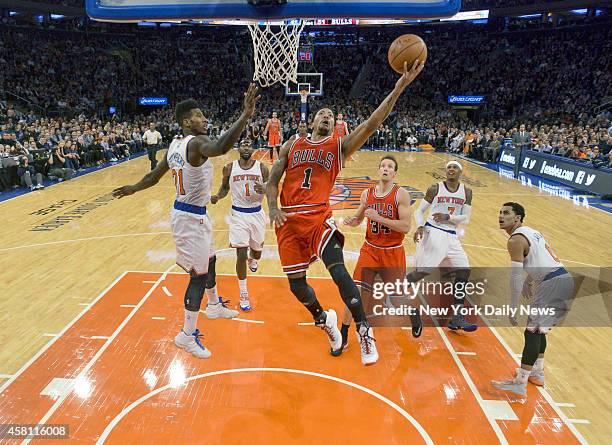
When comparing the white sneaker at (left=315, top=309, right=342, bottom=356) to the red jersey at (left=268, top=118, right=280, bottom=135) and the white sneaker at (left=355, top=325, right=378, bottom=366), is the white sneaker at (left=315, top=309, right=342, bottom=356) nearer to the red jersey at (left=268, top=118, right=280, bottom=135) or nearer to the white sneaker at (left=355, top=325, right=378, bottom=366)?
the white sneaker at (left=355, top=325, right=378, bottom=366)

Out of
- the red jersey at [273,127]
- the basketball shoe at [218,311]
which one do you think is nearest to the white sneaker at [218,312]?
the basketball shoe at [218,311]

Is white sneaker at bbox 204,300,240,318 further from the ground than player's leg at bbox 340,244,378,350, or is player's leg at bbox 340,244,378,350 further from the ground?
player's leg at bbox 340,244,378,350

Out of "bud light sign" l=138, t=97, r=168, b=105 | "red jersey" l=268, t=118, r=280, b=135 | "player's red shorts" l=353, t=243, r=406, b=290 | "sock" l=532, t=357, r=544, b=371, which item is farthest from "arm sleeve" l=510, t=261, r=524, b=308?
"bud light sign" l=138, t=97, r=168, b=105

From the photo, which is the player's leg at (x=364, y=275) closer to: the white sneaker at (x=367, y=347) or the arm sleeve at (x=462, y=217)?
the white sneaker at (x=367, y=347)

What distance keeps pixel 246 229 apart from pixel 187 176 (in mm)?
1668

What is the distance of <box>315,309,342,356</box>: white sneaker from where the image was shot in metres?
4.37

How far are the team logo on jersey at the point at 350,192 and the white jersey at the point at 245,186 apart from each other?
5.64 metres

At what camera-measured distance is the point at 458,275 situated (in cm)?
534

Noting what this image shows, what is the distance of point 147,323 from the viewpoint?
209 inches

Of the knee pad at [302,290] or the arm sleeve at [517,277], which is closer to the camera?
the arm sleeve at [517,277]

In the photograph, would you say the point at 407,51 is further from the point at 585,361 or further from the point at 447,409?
the point at 585,361

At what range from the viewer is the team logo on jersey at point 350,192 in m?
11.8

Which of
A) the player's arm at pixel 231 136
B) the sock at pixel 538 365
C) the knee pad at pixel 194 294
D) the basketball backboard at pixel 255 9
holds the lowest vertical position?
the sock at pixel 538 365

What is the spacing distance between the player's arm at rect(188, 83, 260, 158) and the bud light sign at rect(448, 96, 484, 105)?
32387mm
